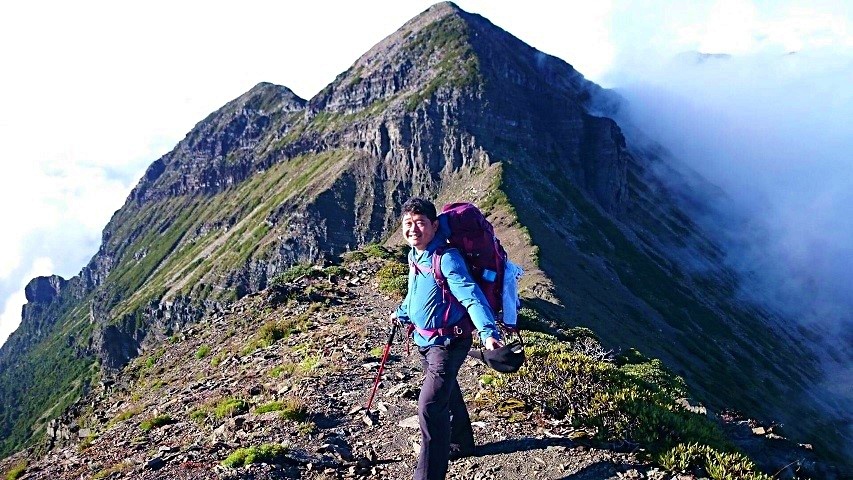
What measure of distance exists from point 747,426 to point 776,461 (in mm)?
2237

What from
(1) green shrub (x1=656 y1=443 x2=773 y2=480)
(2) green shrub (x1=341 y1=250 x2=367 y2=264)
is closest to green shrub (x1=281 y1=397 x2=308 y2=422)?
(1) green shrub (x1=656 y1=443 x2=773 y2=480)

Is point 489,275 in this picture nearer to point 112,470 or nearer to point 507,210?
point 112,470

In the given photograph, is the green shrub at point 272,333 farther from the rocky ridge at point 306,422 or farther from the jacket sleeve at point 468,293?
the jacket sleeve at point 468,293

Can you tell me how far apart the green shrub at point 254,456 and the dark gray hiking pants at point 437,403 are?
8.67 feet

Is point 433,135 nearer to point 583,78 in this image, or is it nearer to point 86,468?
point 583,78

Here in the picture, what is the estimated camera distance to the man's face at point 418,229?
6570 mm

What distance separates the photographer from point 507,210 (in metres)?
73.7

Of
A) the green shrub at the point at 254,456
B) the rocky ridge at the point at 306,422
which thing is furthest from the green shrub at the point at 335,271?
the green shrub at the point at 254,456

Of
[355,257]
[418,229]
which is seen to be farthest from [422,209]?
[355,257]

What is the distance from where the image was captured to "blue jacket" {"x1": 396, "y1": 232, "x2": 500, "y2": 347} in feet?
20.0

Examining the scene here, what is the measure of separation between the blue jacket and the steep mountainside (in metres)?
36.6

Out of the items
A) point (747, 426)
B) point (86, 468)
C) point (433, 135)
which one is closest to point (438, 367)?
point (86, 468)

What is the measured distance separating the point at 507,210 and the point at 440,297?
6804 cm

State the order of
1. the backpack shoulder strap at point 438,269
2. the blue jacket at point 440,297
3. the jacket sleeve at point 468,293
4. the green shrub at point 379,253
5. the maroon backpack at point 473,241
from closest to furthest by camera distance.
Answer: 1. the jacket sleeve at point 468,293
2. the blue jacket at point 440,297
3. the backpack shoulder strap at point 438,269
4. the maroon backpack at point 473,241
5. the green shrub at point 379,253
